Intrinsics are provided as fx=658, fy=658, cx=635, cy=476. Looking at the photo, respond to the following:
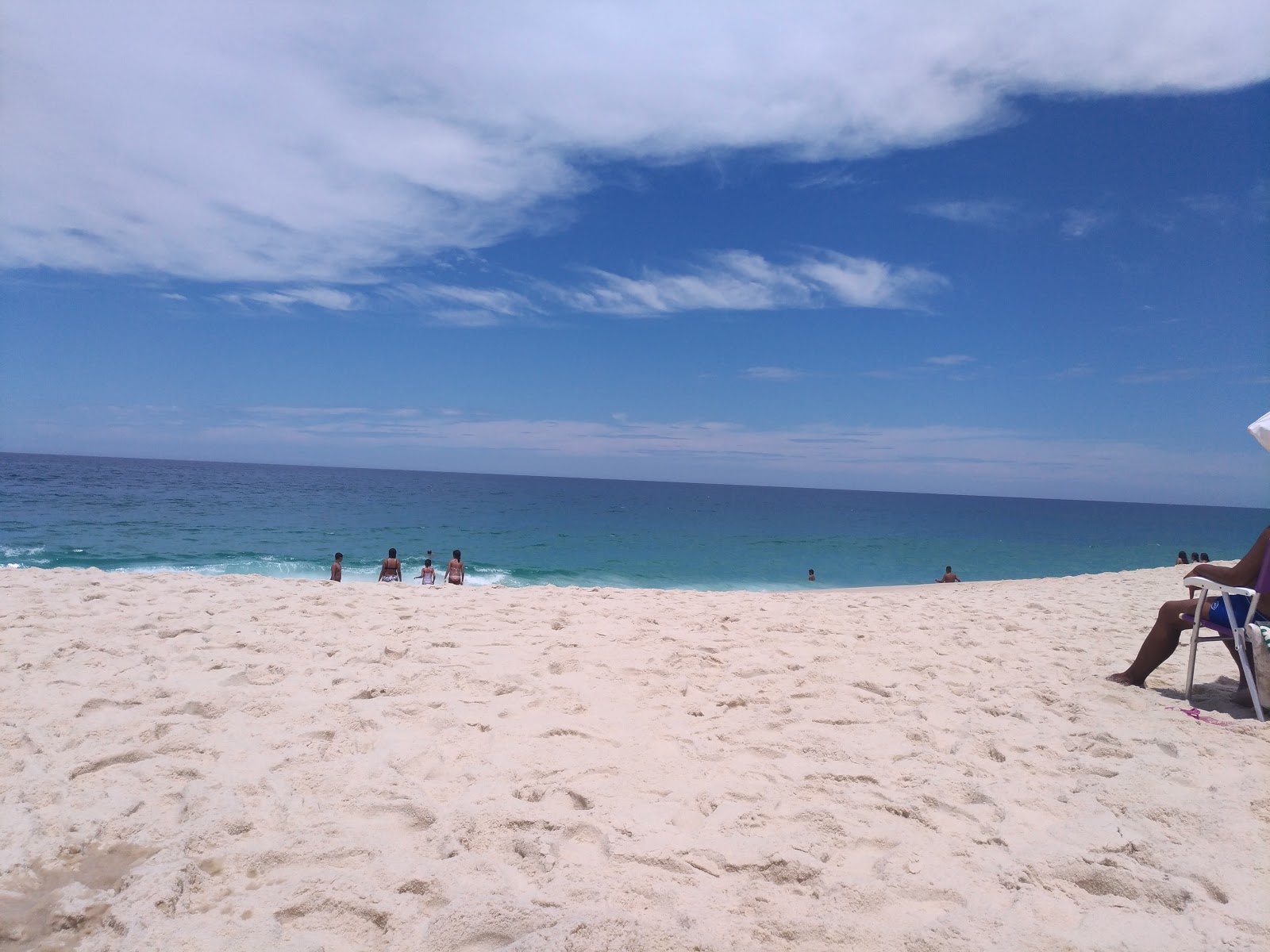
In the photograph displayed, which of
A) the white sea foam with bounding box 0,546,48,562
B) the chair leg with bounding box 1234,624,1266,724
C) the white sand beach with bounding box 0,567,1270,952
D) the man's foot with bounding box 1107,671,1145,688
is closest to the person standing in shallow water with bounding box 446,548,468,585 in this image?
the white sand beach with bounding box 0,567,1270,952

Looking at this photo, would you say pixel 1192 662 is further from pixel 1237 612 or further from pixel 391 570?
pixel 391 570

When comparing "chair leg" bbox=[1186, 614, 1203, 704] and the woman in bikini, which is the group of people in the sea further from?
"chair leg" bbox=[1186, 614, 1203, 704]

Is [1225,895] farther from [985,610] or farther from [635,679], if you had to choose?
[985,610]

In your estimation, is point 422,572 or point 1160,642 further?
point 422,572

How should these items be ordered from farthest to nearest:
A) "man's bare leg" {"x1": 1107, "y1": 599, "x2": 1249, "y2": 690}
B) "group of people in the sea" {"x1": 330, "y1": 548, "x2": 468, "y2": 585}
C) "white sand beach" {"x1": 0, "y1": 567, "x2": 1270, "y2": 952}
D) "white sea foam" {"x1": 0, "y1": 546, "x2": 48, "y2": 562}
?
"white sea foam" {"x1": 0, "y1": 546, "x2": 48, "y2": 562}, "group of people in the sea" {"x1": 330, "y1": 548, "x2": 468, "y2": 585}, "man's bare leg" {"x1": 1107, "y1": 599, "x2": 1249, "y2": 690}, "white sand beach" {"x1": 0, "y1": 567, "x2": 1270, "y2": 952}

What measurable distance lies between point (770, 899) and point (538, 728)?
1.75 meters

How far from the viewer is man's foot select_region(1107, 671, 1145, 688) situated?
4578mm

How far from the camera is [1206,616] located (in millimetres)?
4305

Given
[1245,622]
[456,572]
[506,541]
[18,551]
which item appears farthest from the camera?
[506,541]

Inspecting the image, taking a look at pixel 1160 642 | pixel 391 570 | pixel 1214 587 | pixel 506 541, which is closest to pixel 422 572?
pixel 391 570

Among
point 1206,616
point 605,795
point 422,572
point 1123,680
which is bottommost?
point 422,572

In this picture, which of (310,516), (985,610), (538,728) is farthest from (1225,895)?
(310,516)

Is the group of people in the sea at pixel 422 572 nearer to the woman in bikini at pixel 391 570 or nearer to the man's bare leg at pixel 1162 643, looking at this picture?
the woman in bikini at pixel 391 570

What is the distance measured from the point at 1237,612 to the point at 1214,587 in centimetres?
27
